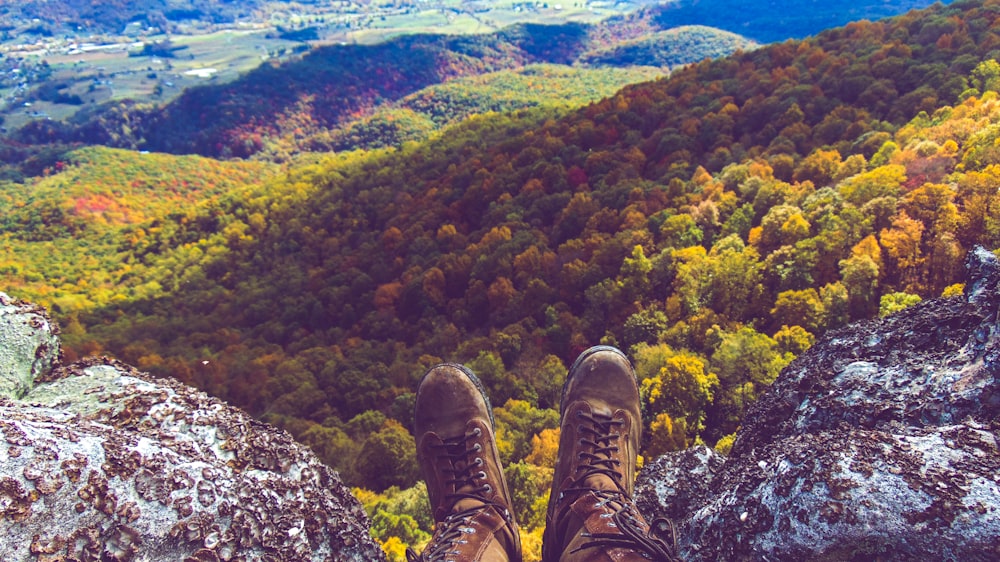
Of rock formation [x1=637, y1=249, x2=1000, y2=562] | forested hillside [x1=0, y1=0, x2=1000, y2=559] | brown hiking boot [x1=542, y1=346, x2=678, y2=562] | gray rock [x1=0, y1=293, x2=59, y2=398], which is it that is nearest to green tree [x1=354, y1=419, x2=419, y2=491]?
forested hillside [x1=0, y1=0, x2=1000, y2=559]

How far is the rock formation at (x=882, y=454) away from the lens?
Result: 3223mm

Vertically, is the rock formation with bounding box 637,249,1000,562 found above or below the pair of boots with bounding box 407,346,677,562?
above

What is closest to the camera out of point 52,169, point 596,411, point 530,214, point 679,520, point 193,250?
point 679,520

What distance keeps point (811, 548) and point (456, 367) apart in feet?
16.0

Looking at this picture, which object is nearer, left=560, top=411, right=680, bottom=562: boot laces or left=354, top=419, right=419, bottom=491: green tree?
left=560, top=411, right=680, bottom=562: boot laces

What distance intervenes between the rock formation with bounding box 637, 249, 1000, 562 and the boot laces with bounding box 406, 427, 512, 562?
86.5 inches

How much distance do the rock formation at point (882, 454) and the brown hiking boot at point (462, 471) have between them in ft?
6.59

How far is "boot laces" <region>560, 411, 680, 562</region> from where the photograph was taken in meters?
4.59

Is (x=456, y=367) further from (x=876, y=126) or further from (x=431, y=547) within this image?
(x=876, y=126)

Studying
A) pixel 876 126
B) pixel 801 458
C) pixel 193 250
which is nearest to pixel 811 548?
pixel 801 458

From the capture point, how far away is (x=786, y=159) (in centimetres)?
4191

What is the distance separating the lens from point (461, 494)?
640 centimetres

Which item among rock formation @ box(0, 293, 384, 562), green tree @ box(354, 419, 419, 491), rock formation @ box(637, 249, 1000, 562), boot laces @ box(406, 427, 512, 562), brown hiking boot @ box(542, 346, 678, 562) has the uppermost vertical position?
rock formation @ box(637, 249, 1000, 562)

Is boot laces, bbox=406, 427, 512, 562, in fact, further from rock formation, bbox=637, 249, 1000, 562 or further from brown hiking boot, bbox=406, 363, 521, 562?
rock formation, bbox=637, 249, 1000, 562
